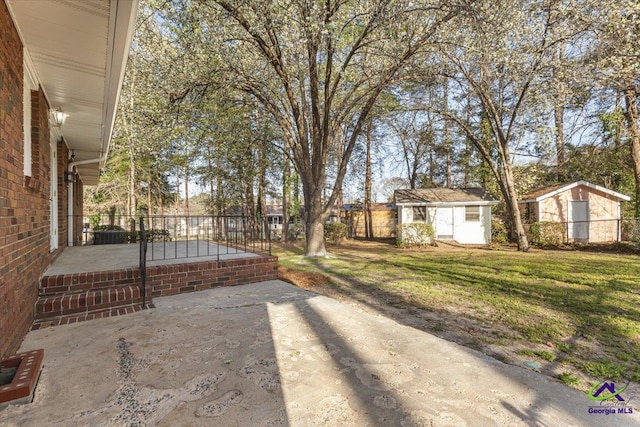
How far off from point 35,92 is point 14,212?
196 cm

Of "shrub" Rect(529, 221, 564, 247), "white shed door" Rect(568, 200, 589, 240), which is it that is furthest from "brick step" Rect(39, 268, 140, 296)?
"white shed door" Rect(568, 200, 589, 240)

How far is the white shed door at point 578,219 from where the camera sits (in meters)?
14.0

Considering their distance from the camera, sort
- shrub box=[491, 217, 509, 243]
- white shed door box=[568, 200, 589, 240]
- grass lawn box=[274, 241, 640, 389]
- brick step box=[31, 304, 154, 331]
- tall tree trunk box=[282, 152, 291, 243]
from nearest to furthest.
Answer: grass lawn box=[274, 241, 640, 389] → brick step box=[31, 304, 154, 331] → white shed door box=[568, 200, 589, 240] → shrub box=[491, 217, 509, 243] → tall tree trunk box=[282, 152, 291, 243]

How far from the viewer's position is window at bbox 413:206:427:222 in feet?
52.3

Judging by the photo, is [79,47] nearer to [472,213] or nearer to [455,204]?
[455,204]

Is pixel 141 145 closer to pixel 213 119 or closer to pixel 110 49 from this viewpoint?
pixel 213 119

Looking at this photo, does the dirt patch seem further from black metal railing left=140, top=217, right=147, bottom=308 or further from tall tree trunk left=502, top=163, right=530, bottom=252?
tall tree trunk left=502, top=163, right=530, bottom=252

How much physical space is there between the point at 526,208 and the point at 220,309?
16.8 m

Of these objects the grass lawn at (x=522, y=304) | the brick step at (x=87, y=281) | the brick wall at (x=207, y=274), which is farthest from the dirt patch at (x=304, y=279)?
the brick step at (x=87, y=281)

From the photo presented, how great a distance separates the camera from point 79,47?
290cm

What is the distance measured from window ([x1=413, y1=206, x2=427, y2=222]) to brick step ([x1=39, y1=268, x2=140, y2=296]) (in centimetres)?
1396

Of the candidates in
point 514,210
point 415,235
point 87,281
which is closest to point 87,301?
point 87,281

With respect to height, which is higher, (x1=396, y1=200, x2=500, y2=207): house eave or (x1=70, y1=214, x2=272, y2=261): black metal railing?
(x1=396, y1=200, x2=500, y2=207): house eave

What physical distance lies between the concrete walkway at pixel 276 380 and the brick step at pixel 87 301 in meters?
0.40
